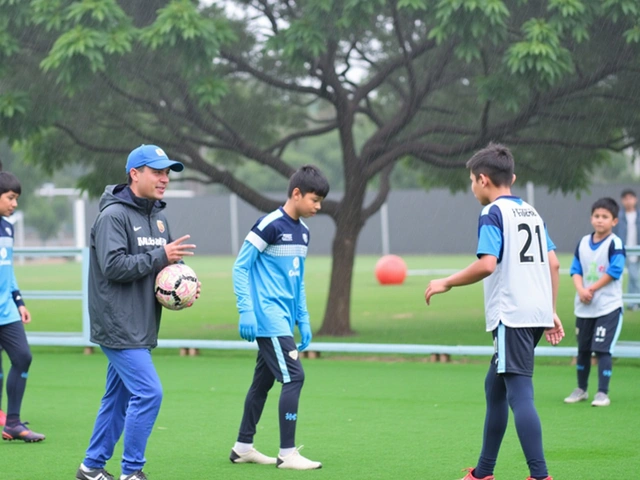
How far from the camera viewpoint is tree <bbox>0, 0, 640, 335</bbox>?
12102 mm

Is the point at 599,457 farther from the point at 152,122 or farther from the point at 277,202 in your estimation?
the point at 152,122

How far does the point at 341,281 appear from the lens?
606 inches

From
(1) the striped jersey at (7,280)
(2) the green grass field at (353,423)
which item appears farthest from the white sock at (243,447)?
(1) the striped jersey at (7,280)

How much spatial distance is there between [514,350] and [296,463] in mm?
1847

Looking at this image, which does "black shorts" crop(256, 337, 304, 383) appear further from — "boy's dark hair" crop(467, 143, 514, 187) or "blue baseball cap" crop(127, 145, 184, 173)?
"boy's dark hair" crop(467, 143, 514, 187)

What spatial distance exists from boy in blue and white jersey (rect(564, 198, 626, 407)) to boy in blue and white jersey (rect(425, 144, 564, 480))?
3.57m

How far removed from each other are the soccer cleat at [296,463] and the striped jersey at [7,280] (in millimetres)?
2594

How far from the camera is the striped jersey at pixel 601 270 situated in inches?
360

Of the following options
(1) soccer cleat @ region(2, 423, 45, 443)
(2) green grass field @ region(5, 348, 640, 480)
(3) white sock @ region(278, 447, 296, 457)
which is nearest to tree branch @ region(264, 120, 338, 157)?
(2) green grass field @ region(5, 348, 640, 480)

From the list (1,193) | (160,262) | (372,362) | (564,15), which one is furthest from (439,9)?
(160,262)

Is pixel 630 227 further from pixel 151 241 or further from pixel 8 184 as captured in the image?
pixel 151 241

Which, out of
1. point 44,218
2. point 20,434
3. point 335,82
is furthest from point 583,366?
point 44,218

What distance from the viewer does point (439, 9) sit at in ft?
38.7

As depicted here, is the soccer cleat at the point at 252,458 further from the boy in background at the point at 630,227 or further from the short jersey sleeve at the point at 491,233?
the boy in background at the point at 630,227
